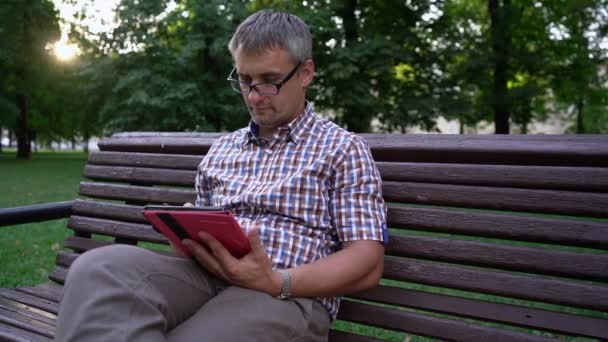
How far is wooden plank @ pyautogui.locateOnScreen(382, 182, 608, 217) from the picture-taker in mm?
2141

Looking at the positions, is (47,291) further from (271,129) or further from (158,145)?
(271,129)

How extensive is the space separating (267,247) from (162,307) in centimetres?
49

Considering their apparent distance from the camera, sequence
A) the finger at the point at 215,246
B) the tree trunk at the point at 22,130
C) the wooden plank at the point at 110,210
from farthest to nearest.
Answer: the tree trunk at the point at 22,130 < the wooden plank at the point at 110,210 < the finger at the point at 215,246

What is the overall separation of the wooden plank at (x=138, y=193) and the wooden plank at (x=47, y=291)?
0.59 meters

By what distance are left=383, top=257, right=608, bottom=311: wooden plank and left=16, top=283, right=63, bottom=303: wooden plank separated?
6.17 ft

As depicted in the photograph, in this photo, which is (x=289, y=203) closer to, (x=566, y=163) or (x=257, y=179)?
(x=257, y=179)

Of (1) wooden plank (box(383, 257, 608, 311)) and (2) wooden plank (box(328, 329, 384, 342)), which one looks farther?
(2) wooden plank (box(328, 329, 384, 342))

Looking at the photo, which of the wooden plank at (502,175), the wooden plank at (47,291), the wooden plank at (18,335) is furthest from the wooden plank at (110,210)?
the wooden plank at (502,175)

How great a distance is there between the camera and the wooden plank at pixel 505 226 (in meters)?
2.11

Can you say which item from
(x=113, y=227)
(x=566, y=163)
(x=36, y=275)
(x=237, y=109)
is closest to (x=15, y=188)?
(x=237, y=109)

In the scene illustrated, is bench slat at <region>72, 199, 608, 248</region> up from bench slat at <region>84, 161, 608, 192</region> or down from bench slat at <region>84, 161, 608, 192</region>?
down

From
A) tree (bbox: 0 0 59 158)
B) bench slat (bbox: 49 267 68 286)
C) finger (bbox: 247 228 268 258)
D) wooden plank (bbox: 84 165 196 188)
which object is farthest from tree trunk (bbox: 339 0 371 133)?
finger (bbox: 247 228 268 258)

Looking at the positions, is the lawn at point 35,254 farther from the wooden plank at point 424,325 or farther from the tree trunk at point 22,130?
the tree trunk at point 22,130

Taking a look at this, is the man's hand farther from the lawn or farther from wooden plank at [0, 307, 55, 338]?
the lawn
